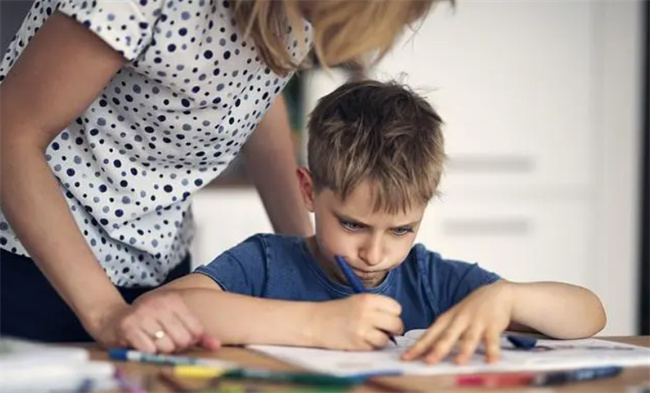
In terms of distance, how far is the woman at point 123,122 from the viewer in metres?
1.15

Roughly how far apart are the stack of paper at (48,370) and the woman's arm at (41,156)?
0.61 ft

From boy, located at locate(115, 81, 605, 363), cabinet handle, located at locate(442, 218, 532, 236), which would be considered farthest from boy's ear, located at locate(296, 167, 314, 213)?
cabinet handle, located at locate(442, 218, 532, 236)

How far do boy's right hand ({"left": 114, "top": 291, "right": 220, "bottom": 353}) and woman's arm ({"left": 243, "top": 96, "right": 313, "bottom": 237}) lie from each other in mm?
559

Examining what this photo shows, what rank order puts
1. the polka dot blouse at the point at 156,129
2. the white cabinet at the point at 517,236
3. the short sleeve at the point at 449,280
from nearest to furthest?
the polka dot blouse at the point at 156,129 < the short sleeve at the point at 449,280 < the white cabinet at the point at 517,236

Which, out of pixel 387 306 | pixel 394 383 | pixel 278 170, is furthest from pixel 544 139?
pixel 394 383

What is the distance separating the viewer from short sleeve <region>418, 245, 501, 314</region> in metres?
1.48

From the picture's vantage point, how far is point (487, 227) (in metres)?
3.42

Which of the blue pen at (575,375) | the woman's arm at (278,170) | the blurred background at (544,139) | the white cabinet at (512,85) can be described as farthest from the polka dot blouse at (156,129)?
the white cabinet at (512,85)

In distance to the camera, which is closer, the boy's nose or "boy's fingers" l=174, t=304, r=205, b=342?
"boy's fingers" l=174, t=304, r=205, b=342

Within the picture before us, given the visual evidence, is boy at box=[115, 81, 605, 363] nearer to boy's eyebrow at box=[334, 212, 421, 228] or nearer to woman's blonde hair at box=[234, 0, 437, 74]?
boy's eyebrow at box=[334, 212, 421, 228]

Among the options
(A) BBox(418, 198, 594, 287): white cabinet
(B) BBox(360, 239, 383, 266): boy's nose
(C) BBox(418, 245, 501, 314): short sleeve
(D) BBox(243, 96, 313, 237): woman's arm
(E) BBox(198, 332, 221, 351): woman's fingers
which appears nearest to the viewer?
(E) BBox(198, 332, 221, 351): woman's fingers

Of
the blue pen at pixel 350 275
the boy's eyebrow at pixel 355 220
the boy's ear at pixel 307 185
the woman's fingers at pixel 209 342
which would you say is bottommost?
the woman's fingers at pixel 209 342

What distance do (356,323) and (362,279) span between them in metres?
0.26

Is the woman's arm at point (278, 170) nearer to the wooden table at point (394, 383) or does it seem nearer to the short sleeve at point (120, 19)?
the short sleeve at point (120, 19)
